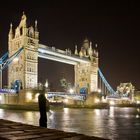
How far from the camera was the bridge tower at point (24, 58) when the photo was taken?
65.2m

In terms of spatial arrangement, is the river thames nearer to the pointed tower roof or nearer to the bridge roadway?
the pointed tower roof

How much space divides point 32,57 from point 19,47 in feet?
11.8

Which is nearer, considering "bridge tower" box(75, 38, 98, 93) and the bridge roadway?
the bridge roadway

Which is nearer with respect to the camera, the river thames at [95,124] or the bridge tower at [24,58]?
the river thames at [95,124]

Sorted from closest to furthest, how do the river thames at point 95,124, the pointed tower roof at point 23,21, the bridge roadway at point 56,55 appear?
the river thames at point 95,124, the pointed tower roof at point 23,21, the bridge roadway at point 56,55

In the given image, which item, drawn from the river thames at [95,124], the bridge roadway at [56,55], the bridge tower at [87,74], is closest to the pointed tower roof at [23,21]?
the bridge roadway at [56,55]

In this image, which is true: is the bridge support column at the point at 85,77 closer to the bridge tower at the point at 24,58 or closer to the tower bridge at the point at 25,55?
the tower bridge at the point at 25,55

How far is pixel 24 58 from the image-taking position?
65125 mm

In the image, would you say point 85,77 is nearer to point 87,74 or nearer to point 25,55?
point 87,74

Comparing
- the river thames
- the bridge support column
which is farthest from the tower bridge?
the river thames

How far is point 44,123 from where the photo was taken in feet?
32.9

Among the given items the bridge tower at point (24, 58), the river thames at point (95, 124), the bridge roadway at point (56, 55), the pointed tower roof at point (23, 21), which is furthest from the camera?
the bridge roadway at point (56, 55)

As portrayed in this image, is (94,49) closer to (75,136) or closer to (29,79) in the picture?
(29,79)

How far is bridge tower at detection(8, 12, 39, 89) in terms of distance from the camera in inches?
2566
